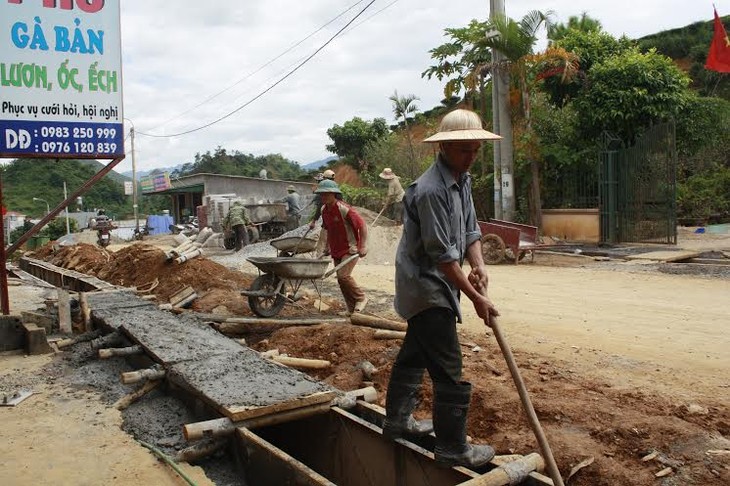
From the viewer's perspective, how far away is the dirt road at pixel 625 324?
5.07 meters

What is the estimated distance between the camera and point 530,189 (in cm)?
1772

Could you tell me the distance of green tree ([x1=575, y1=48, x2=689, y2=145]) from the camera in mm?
15992

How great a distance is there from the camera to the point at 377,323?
6492mm

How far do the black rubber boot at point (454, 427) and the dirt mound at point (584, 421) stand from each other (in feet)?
2.14

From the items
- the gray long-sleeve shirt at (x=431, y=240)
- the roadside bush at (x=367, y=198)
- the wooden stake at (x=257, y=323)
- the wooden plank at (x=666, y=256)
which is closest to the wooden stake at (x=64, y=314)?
the wooden stake at (x=257, y=323)

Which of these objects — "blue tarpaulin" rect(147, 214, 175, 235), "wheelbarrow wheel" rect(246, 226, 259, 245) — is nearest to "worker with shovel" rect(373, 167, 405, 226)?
"wheelbarrow wheel" rect(246, 226, 259, 245)

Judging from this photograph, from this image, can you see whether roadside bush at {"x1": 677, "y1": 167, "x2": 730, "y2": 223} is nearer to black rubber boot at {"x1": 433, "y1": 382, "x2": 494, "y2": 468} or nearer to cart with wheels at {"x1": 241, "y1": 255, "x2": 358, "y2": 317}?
cart with wheels at {"x1": 241, "y1": 255, "x2": 358, "y2": 317}

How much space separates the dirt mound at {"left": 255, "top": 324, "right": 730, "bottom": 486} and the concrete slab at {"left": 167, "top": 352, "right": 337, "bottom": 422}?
0.73 meters

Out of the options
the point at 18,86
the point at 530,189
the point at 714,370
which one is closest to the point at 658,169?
the point at 530,189

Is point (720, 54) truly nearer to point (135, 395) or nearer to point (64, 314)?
point (64, 314)

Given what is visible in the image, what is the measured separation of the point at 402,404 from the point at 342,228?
438 cm

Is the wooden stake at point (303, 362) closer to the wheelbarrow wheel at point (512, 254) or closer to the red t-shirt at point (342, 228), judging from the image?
the red t-shirt at point (342, 228)

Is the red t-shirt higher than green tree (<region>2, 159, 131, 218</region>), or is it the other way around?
green tree (<region>2, 159, 131, 218</region>)

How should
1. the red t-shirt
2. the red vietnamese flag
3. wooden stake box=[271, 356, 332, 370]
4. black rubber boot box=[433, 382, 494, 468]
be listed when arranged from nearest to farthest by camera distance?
black rubber boot box=[433, 382, 494, 468] → wooden stake box=[271, 356, 332, 370] → the red t-shirt → the red vietnamese flag
